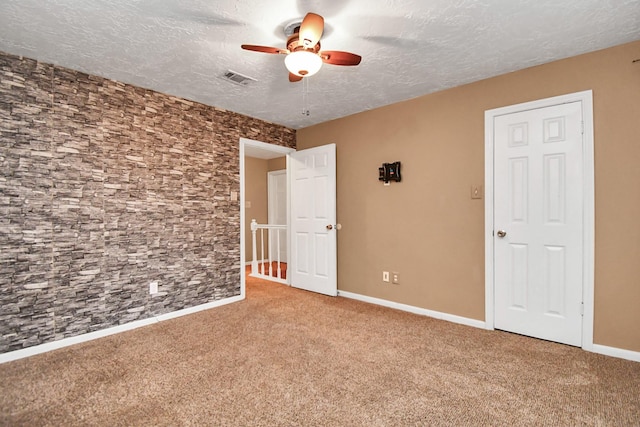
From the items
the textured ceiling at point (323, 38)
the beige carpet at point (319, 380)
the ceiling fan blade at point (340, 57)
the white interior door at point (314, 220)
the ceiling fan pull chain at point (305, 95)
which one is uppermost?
the textured ceiling at point (323, 38)

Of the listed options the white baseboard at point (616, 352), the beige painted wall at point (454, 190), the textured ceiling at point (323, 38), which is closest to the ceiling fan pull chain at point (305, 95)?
the textured ceiling at point (323, 38)

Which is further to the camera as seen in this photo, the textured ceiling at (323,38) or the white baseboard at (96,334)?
the white baseboard at (96,334)

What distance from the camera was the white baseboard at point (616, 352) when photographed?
2354mm

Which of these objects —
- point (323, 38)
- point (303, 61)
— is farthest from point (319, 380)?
point (323, 38)

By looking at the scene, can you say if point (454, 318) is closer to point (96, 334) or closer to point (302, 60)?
point (302, 60)

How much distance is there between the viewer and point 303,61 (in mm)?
1978

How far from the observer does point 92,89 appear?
286cm

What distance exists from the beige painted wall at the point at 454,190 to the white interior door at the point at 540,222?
138mm

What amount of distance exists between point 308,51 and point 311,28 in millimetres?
145

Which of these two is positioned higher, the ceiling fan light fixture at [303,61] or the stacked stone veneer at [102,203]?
the ceiling fan light fixture at [303,61]

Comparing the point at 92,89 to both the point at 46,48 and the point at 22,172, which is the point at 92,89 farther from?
the point at 22,172

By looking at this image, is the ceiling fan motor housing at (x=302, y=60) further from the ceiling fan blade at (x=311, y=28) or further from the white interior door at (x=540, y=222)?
the white interior door at (x=540, y=222)

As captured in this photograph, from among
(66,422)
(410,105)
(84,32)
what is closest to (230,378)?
(66,422)

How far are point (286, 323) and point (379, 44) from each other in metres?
2.67
